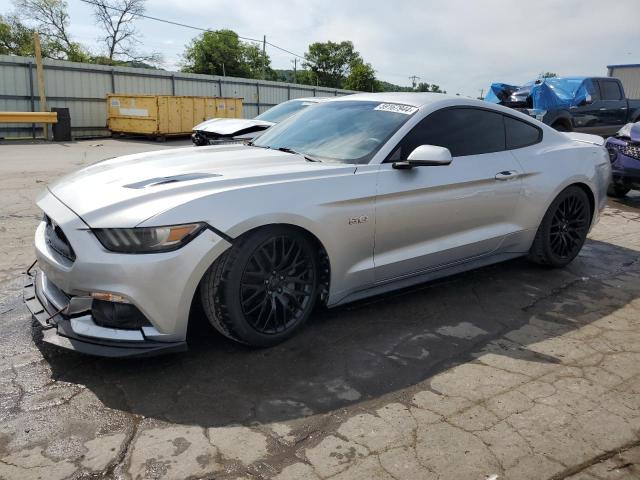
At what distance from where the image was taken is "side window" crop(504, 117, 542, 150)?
14.7ft

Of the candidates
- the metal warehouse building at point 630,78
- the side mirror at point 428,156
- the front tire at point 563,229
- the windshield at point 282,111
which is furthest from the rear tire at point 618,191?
the metal warehouse building at point 630,78

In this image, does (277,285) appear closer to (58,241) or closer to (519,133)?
(58,241)

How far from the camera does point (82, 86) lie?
20.7 metres

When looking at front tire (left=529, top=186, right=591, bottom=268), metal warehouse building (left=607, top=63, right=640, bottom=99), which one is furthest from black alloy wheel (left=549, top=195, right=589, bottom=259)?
metal warehouse building (left=607, top=63, right=640, bottom=99)

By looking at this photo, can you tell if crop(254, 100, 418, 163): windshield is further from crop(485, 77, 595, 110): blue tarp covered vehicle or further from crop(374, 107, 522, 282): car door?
crop(485, 77, 595, 110): blue tarp covered vehicle

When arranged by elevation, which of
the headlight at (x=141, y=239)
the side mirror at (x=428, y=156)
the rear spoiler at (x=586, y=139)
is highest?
the rear spoiler at (x=586, y=139)

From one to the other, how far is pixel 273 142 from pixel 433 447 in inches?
104

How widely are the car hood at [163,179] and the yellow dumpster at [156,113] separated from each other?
16.3 metres

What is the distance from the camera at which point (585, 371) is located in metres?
3.10

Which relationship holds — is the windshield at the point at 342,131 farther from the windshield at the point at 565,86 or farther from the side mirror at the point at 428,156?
the windshield at the point at 565,86

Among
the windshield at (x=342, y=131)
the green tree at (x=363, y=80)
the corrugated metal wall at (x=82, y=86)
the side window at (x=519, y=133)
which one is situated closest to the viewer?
the windshield at (x=342, y=131)

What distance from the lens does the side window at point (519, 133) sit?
4.48m

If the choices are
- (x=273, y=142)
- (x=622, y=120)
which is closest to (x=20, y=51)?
(x=622, y=120)

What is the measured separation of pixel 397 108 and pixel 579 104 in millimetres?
11010
